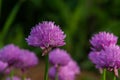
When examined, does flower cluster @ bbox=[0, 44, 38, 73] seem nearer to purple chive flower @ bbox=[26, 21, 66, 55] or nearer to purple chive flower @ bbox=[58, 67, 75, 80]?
purple chive flower @ bbox=[58, 67, 75, 80]

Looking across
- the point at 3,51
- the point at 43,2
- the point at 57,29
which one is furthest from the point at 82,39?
the point at 57,29

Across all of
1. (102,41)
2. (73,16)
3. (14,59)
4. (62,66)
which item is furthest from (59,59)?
(73,16)

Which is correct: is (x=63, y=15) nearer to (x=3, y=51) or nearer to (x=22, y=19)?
(x=22, y=19)

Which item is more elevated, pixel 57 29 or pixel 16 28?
pixel 16 28

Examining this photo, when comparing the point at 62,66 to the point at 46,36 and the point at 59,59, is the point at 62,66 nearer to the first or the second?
the point at 59,59

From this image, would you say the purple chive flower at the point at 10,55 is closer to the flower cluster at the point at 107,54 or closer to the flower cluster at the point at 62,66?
the flower cluster at the point at 62,66
